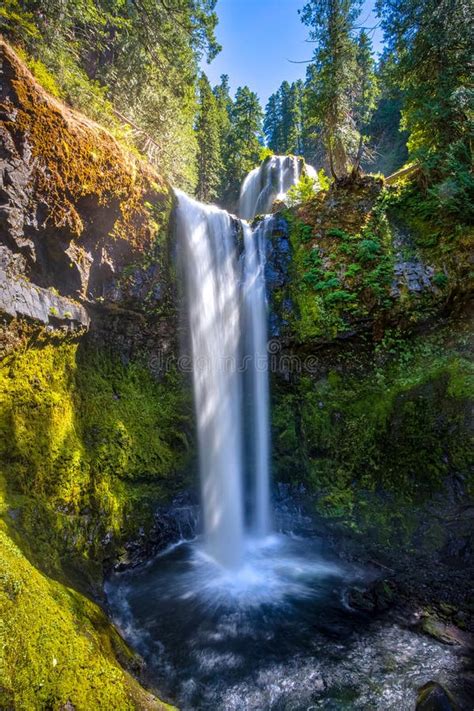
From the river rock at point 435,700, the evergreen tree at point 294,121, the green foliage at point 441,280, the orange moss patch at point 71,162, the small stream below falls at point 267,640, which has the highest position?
the evergreen tree at point 294,121

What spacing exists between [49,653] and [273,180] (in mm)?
22831

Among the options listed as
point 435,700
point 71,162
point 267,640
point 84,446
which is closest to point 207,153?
point 71,162

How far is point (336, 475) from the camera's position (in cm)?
816

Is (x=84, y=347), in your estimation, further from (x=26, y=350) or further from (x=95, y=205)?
(x=95, y=205)

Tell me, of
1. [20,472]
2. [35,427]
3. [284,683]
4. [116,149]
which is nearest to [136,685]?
[284,683]

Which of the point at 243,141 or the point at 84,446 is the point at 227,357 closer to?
the point at 84,446

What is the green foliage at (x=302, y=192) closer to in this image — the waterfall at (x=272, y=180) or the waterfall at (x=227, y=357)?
the waterfall at (x=227, y=357)

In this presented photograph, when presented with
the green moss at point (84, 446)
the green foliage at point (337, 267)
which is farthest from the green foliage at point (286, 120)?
the green moss at point (84, 446)

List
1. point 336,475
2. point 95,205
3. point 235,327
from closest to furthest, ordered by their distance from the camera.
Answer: point 95,205 → point 336,475 → point 235,327

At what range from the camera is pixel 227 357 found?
9742 millimetres

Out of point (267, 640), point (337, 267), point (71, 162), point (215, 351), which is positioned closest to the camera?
point (267, 640)

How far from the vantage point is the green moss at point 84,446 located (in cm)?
520

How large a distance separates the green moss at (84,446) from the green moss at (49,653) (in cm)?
108

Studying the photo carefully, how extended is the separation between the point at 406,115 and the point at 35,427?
1299cm
